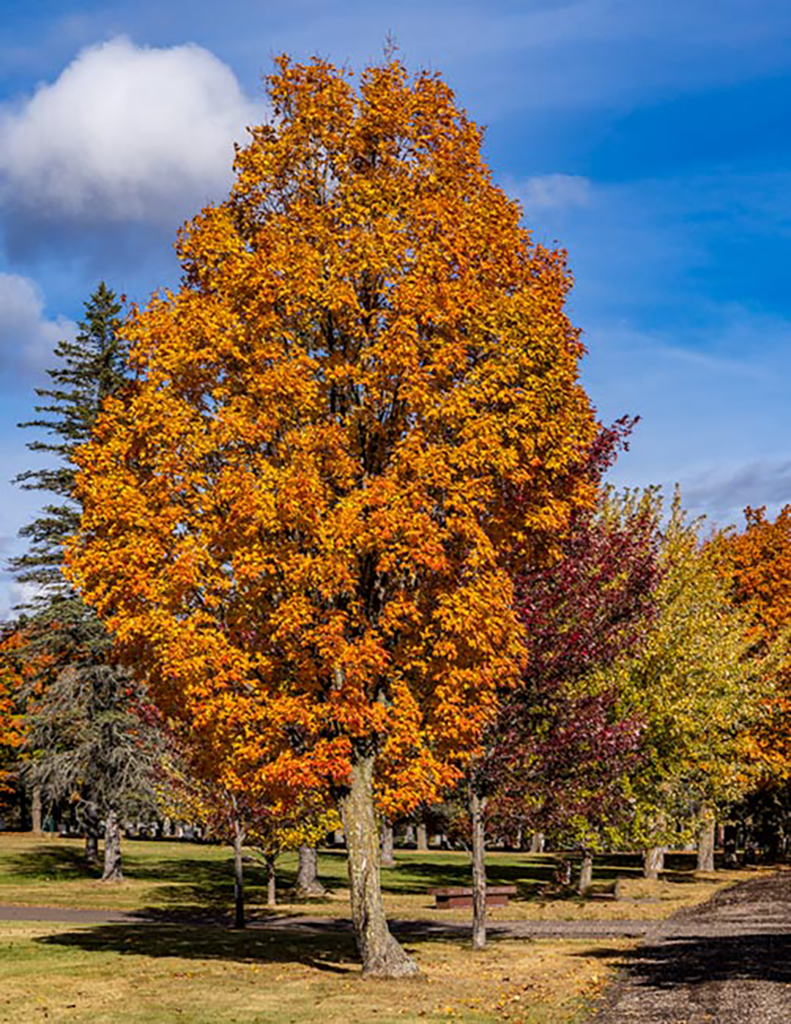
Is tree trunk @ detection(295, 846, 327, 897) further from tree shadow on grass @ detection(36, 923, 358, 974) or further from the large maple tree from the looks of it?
the large maple tree

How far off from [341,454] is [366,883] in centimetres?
655

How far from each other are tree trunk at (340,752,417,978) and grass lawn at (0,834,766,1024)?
0.45m

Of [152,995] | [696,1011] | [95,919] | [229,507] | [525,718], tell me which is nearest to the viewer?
[696,1011]

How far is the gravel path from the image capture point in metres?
14.1

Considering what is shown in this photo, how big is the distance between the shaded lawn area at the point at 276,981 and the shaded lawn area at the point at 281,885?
9.09 meters

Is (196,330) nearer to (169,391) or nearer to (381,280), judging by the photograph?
(169,391)

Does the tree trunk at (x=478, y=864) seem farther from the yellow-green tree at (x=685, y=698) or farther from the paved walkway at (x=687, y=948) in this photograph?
the yellow-green tree at (x=685, y=698)

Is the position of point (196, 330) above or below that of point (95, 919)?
above

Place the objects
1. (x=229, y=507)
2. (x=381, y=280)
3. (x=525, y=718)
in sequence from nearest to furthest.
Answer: (x=229, y=507), (x=381, y=280), (x=525, y=718)

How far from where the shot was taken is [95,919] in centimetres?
3017

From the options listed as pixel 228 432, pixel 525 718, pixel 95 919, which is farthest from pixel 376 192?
pixel 95 919

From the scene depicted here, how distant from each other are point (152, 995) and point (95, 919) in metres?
15.0

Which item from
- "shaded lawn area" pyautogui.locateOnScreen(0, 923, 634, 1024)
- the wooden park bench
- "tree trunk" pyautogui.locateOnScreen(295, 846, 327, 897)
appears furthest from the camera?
"tree trunk" pyautogui.locateOnScreen(295, 846, 327, 897)

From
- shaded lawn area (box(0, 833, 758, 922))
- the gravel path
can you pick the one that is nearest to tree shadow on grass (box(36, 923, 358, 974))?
the gravel path
